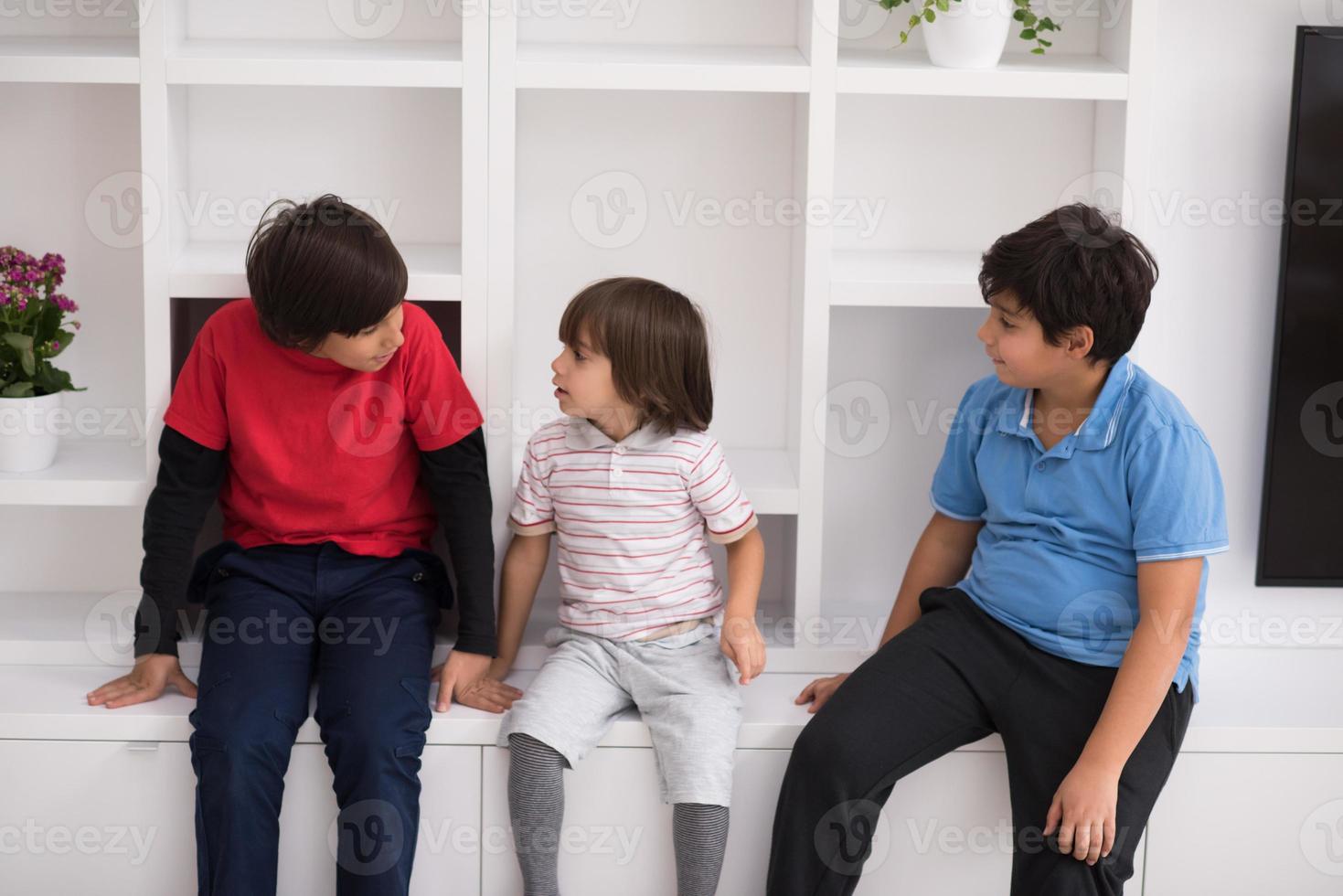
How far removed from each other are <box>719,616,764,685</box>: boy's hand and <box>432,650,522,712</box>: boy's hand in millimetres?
269

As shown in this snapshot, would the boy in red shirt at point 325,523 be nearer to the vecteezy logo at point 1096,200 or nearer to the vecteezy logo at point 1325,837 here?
the vecteezy logo at point 1096,200

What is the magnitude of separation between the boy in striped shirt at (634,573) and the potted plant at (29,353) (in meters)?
0.61

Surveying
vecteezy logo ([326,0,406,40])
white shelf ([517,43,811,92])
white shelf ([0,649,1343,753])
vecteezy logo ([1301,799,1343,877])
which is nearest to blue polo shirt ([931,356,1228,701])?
white shelf ([0,649,1343,753])

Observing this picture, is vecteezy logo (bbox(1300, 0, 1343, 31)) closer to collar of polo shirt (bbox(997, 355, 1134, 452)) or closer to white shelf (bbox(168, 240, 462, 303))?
collar of polo shirt (bbox(997, 355, 1134, 452))

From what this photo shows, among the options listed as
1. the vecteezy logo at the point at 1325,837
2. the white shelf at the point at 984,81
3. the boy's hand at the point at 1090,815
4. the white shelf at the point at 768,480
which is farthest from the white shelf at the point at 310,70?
the vecteezy logo at the point at 1325,837

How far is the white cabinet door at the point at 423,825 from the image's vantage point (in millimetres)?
1604

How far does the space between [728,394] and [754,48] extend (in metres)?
0.48

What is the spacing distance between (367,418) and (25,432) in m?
0.45

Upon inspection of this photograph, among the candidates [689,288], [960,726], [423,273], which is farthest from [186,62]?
[960,726]

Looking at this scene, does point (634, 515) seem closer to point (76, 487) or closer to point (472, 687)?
point (472, 687)

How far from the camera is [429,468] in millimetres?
1704

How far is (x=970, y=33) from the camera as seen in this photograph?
1698mm

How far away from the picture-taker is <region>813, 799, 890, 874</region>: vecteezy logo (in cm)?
153

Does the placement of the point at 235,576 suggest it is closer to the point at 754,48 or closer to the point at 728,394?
the point at 728,394
